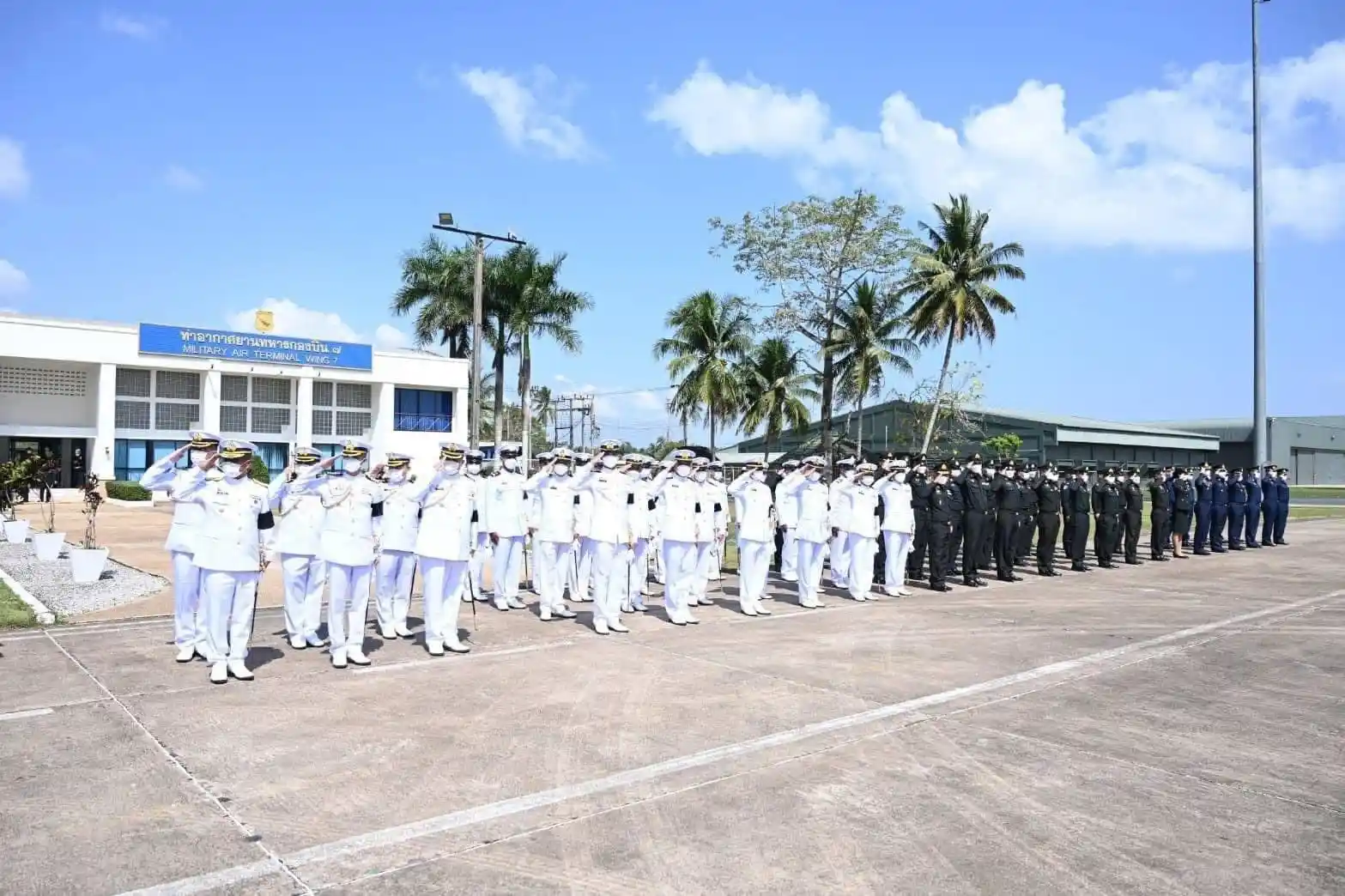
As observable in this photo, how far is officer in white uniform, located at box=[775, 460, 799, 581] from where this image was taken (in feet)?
40.9

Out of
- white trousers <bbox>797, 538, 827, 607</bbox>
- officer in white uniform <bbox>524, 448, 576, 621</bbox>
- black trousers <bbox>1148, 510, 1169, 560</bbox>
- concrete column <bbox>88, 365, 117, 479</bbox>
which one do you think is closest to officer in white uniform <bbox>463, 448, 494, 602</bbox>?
officer in white uniform <bbox>524, 448, 576, 621</bbox>

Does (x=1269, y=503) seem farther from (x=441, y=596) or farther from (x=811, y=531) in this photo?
(x=441, y=596)

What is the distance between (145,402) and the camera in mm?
34531

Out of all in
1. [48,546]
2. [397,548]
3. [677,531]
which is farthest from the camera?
[48,546]

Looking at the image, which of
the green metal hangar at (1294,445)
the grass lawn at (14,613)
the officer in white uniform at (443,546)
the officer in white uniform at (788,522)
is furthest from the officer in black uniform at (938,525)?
the green metal hangar at (1294,445)

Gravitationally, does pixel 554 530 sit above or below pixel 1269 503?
below

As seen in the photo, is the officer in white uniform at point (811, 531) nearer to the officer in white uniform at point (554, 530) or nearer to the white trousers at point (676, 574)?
the white trousers at point (676, 574)

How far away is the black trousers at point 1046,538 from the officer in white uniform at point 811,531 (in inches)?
189

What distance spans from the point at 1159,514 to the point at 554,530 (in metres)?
12.6

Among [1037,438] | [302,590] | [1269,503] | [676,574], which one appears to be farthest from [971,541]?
[1037,438]

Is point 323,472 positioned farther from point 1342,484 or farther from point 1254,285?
point 1342,484

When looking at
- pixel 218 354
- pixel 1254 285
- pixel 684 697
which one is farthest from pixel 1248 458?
pixel 684 697

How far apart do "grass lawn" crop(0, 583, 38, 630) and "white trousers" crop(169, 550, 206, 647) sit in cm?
241

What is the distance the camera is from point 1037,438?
41.2 metres
